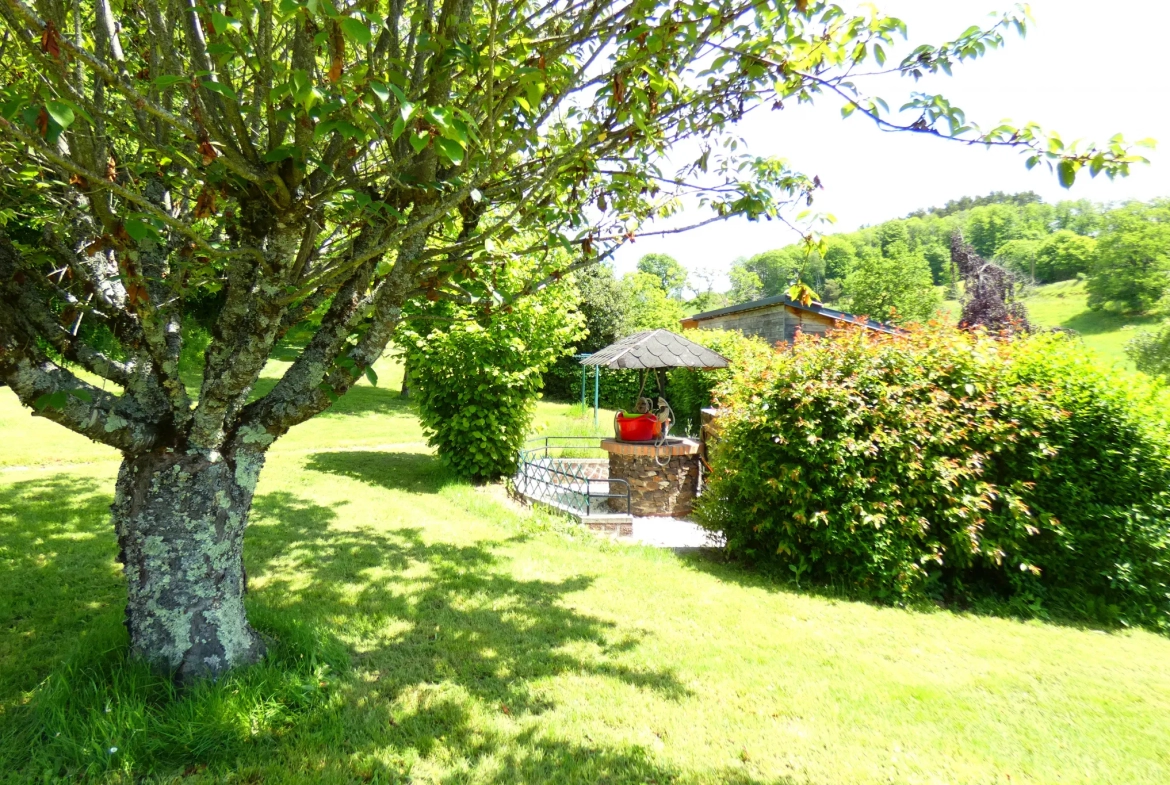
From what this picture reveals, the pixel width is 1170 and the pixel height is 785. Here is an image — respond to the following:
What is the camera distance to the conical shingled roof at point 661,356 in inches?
365

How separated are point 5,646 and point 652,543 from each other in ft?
19.2

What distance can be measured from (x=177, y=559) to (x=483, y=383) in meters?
6.41

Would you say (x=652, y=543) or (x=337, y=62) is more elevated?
(x=337, y=62)

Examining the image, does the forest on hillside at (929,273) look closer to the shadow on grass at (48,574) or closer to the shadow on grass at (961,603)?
the shadow on grass at (961,603)

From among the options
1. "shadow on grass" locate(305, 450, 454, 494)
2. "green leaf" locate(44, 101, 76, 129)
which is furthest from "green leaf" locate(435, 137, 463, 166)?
"shadow on grass" locate(305, 450, 454, 494)

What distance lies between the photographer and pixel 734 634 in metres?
4.36

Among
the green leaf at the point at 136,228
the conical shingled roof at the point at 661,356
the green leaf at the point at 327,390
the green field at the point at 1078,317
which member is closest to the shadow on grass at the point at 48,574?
the green leaf at the point at 327,390

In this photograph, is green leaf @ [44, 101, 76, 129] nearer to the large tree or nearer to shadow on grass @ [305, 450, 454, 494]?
the large tree

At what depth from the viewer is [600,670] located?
3.66 meters

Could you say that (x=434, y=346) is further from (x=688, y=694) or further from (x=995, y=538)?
(x=995, y=538)

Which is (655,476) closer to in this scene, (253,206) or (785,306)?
(253,206)

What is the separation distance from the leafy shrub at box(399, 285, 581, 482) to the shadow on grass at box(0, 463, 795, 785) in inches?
108

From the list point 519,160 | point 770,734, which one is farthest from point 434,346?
point 770,734

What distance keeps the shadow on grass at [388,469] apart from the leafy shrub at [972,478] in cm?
541
